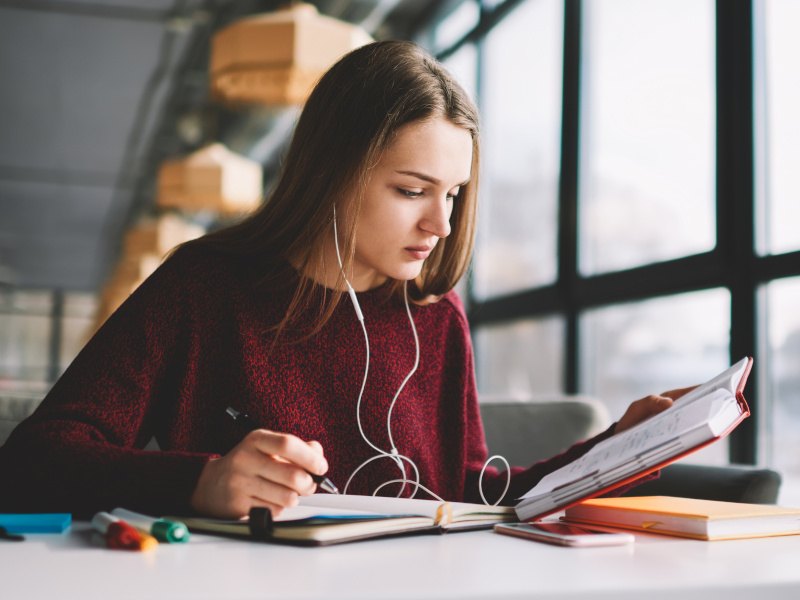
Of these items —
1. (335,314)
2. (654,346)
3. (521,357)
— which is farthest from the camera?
(521,357)

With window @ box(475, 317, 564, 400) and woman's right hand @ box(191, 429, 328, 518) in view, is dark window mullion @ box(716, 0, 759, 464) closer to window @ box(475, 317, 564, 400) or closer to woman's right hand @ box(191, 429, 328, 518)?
window @ box(475, 317, 564, 400)

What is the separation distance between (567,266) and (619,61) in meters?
0.83

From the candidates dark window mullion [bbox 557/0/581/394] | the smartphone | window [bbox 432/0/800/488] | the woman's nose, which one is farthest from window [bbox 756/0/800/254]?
the smartphone

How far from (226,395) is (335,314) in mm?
212

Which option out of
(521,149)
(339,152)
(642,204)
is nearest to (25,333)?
(521,149)

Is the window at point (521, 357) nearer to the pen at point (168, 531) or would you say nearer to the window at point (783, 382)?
the window at point (783, 382)

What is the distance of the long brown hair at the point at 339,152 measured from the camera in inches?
49.2

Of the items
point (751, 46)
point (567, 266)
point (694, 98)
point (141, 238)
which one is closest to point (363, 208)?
point (751, 46)

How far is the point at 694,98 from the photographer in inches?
115

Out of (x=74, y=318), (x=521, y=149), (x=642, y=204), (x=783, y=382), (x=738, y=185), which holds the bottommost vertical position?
(x=783, y=382)

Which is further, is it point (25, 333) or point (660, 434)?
point (25, 333)

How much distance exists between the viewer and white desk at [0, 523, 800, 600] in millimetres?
595

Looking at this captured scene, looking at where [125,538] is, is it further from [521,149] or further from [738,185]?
[521,149]

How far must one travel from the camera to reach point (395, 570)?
2.19 feet
